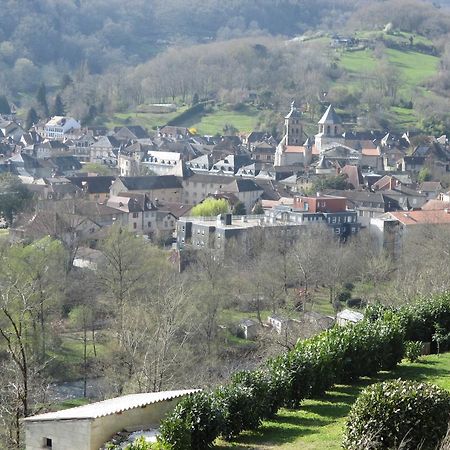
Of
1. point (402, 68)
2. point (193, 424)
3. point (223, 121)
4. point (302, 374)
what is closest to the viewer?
point (193, 424)

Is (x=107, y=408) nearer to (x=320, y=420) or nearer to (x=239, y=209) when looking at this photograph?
(x=320, y=420)

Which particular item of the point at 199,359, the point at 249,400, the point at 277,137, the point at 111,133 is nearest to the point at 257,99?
the point at 277,137

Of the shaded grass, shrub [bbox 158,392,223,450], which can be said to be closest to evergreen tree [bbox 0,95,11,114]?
the shaded grass

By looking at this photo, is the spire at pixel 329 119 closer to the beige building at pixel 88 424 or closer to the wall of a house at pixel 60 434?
the beige building at pixel 88 424

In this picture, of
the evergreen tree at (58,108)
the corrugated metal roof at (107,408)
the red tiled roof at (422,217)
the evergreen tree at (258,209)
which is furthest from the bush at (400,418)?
the evergreen tree at (58,108)

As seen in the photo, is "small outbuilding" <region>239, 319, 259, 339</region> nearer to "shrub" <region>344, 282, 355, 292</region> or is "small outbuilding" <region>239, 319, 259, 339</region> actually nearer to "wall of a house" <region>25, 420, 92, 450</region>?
"shrub" <region>344, 282, 355, 292</region>

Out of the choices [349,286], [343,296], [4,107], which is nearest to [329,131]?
[4,107]
